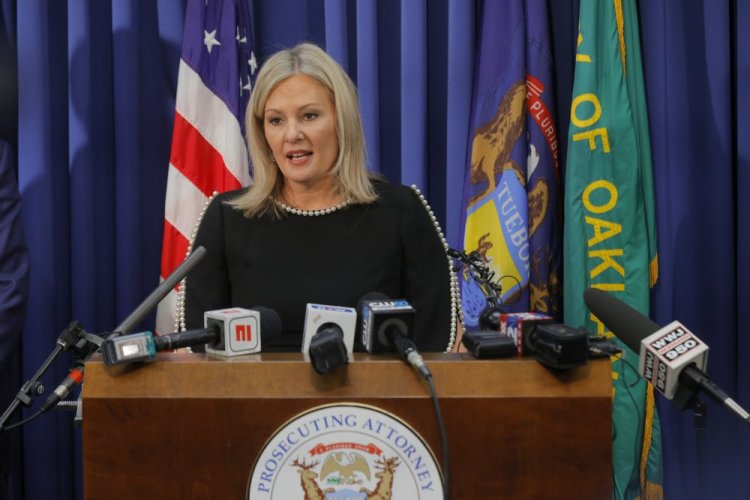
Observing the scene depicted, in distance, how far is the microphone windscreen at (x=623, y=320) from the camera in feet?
3.28

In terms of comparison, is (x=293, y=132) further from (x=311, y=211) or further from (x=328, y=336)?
(x=328, y=336)

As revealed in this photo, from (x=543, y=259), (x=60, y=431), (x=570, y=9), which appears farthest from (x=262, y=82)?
(x=60, y=431)

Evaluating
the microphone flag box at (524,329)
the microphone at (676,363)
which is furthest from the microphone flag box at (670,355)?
the microphone flag box at (524,329)

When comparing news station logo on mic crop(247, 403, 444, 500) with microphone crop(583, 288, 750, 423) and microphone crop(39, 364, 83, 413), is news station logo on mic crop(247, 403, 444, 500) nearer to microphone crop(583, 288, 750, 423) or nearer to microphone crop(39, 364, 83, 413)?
microphone crop(583, 288, 750, 423)

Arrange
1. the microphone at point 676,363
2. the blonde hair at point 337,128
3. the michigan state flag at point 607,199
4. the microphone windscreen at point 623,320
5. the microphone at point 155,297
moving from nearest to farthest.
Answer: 1. the microphone at point 676,363
2. the microphone windscreen at point 623,320
3. the microphone at point 155,297
4. the blonde hair at point 337,128
5. the michigan state flag at point 607,199

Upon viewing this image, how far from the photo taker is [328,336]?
95 cm

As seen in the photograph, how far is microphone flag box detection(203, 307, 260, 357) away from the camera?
3.36 feet

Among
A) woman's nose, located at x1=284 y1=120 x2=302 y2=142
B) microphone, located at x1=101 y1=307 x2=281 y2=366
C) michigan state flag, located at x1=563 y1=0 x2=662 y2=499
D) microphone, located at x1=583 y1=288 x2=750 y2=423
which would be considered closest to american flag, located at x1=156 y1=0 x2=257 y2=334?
woman's nose, located at x1=284 y1=120 x2=302 y2=142

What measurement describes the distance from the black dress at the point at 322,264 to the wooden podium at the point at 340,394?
2.63 feet

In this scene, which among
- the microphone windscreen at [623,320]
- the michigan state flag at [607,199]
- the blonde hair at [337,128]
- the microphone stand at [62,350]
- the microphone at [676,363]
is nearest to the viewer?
the microphone at [676,363]

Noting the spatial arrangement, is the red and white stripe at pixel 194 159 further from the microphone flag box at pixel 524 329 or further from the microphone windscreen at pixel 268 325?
the microphone flag box at pixel 524 329

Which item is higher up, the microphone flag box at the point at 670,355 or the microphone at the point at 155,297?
the microphone at the point at 155,297

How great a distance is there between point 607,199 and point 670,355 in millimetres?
1965

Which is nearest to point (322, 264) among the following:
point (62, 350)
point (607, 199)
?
point (62, 350)
